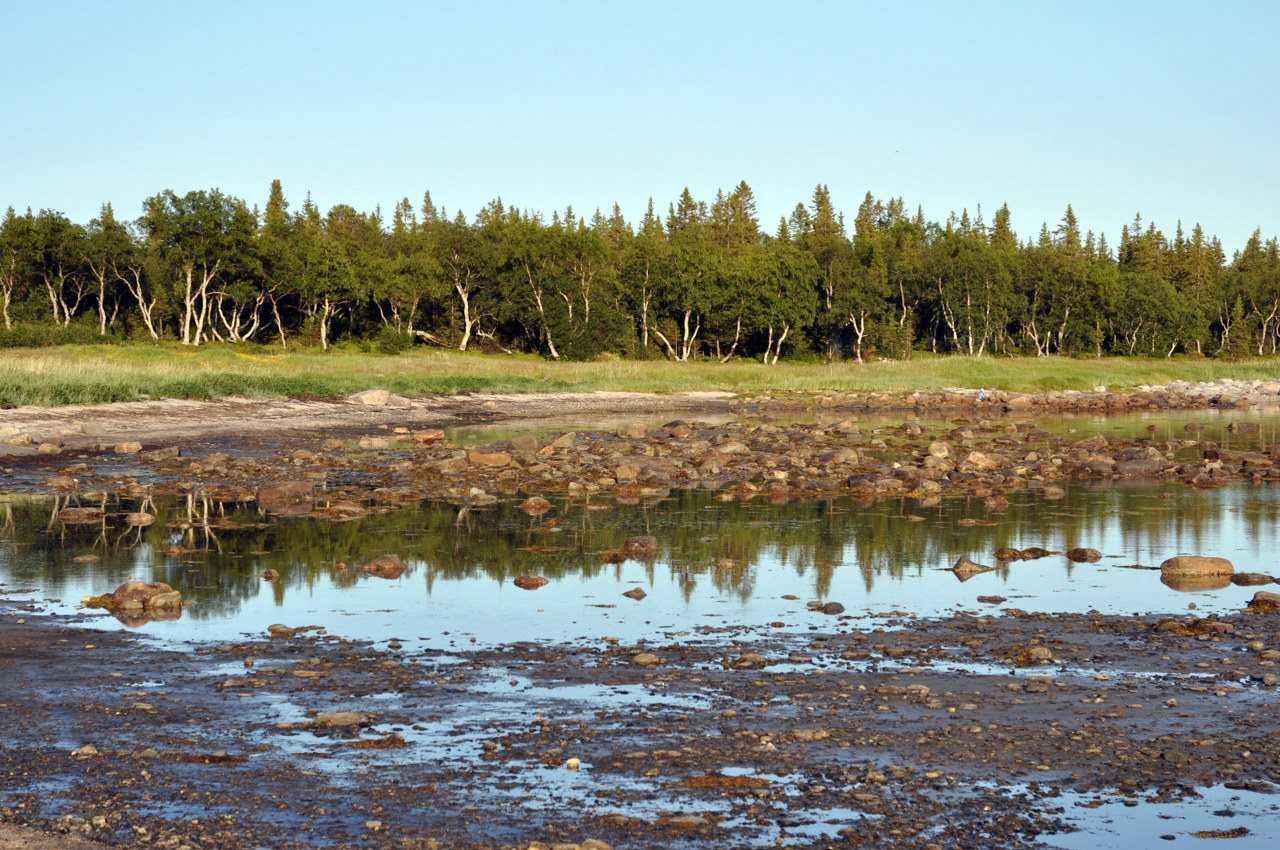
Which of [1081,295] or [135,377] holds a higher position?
Result: [1081,295]

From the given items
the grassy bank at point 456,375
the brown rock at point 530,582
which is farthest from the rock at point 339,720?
the grassy bank at point 456,375

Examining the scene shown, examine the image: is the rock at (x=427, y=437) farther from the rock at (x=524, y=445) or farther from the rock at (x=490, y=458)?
the rock at (x=490, y=458)

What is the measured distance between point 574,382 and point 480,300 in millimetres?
32157

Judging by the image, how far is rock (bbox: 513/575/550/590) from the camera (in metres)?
13.0

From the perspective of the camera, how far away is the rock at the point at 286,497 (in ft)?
62.6

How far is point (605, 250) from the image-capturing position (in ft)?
285

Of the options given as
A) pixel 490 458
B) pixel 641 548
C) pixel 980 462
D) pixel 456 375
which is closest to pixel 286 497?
pixel 490 458

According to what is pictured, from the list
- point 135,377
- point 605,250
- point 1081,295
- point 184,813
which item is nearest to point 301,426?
point 135,377

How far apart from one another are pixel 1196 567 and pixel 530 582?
797cm

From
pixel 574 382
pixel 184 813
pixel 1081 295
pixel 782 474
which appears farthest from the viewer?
pixel 1081 295

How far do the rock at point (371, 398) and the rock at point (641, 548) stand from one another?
30.7 metres

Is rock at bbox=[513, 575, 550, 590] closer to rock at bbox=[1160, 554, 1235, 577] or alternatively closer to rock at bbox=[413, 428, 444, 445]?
rock at bbox=[1160, 554, 1235, 577]

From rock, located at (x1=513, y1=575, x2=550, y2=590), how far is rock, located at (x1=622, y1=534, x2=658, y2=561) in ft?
6.41

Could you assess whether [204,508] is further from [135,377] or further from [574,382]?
[574,382]
